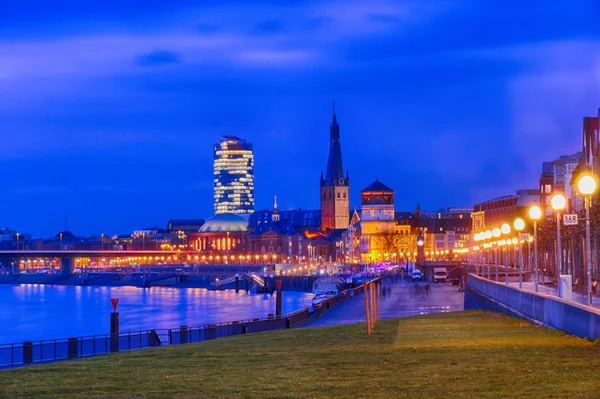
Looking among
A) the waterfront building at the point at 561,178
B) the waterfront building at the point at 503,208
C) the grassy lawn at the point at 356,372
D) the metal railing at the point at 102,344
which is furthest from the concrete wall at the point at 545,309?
the waterfront building at the point at 503,208

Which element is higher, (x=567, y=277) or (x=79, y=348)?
(x=567, y=277)

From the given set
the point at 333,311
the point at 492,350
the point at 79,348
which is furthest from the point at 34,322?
the point at 492,350

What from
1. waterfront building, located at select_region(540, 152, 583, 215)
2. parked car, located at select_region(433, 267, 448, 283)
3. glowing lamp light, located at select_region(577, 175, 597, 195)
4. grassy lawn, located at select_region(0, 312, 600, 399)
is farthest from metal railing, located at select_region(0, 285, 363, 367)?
parked car, located at select_region(433, 267, 448, 283)

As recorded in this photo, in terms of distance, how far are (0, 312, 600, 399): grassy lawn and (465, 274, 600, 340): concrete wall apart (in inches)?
14.6

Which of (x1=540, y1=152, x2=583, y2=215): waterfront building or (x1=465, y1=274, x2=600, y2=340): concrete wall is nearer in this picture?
(x1=465, y1=274, x2=600, y2=340): concrete wall

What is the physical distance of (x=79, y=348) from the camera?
4009 cm

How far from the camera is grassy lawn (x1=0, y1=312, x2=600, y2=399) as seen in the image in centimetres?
1459

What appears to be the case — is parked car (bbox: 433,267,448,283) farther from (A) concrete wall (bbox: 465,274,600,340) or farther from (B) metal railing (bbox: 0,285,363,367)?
(A) concrete wall (bbox: 465,274,600,340)

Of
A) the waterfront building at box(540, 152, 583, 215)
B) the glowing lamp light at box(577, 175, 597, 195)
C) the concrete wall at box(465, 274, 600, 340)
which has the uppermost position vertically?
the waterfront building at box(540, 152, 583, 215)

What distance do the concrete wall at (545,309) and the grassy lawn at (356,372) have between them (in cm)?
37

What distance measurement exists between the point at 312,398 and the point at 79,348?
27503mm

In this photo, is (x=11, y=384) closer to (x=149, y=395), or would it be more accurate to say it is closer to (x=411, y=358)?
(x=149, y=395)

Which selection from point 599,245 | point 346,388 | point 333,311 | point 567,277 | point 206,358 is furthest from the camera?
point 333,311

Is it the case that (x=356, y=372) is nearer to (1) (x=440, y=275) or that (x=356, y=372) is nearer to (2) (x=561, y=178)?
(2) (x=561, y=178)
